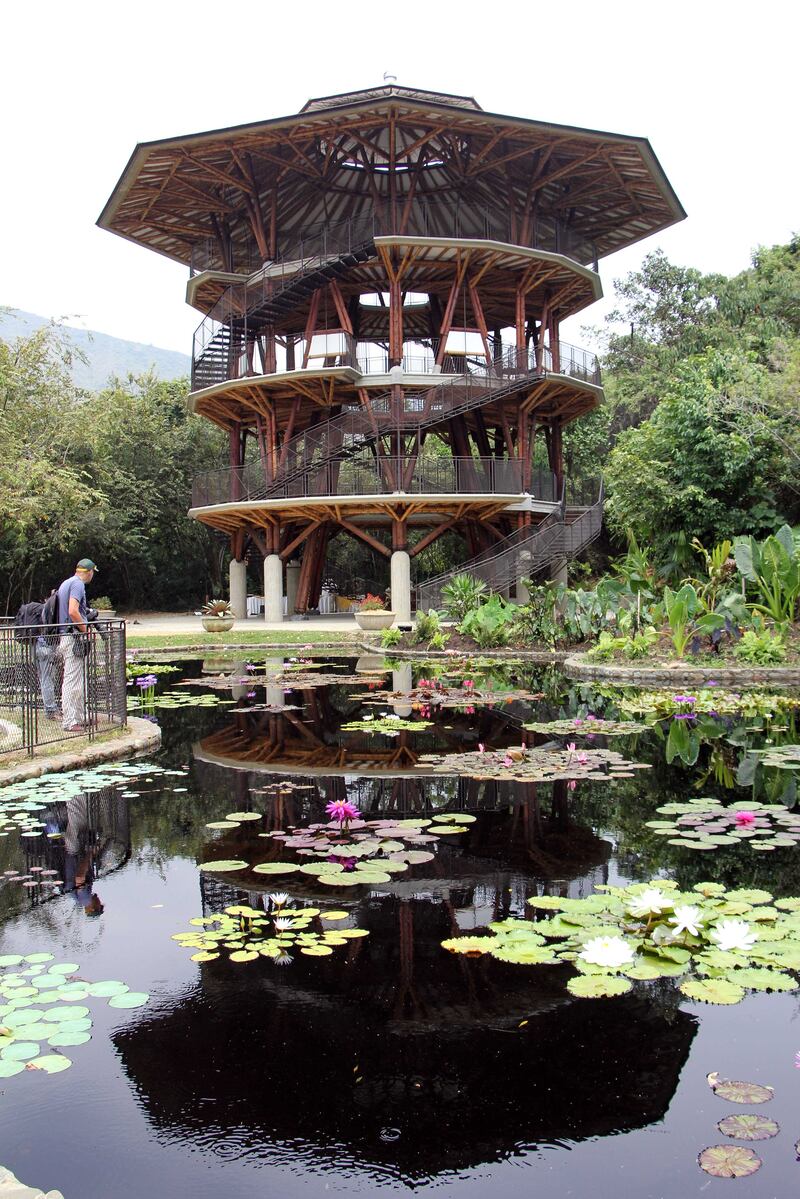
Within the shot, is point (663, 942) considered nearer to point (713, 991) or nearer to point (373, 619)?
point (713, 991)

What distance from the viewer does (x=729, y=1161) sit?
3191mm

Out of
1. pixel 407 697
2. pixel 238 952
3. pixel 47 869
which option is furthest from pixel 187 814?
pixel 407 697

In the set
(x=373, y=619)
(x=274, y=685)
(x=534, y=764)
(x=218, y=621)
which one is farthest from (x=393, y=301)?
(x=534, y=764)

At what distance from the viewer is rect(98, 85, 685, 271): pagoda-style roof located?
1249 inches

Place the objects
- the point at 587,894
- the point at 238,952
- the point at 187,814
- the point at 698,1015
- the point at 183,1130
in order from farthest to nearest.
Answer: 1. the point at 187,814
2. the point at 587,894
3. the point at 238,952
4. the point at 698,1015
5. the point at 183,1130

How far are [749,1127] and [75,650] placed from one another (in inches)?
359

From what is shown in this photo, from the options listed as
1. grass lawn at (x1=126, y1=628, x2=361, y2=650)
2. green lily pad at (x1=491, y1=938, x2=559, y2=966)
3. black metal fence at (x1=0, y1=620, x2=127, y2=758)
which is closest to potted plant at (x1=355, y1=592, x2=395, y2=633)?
grass lawn at (x1=126, y1=628, x2=361, y2=650)

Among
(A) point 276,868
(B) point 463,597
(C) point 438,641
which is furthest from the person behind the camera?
(B) point 463,597

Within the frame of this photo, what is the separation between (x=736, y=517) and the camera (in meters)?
25.8

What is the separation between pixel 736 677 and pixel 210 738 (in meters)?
9.26

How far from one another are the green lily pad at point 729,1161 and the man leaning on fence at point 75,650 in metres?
8.90

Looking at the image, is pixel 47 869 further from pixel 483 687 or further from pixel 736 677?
pixel 736 677

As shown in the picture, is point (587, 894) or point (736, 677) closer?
point (587, 894)

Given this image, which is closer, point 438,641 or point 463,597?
point 438,641
